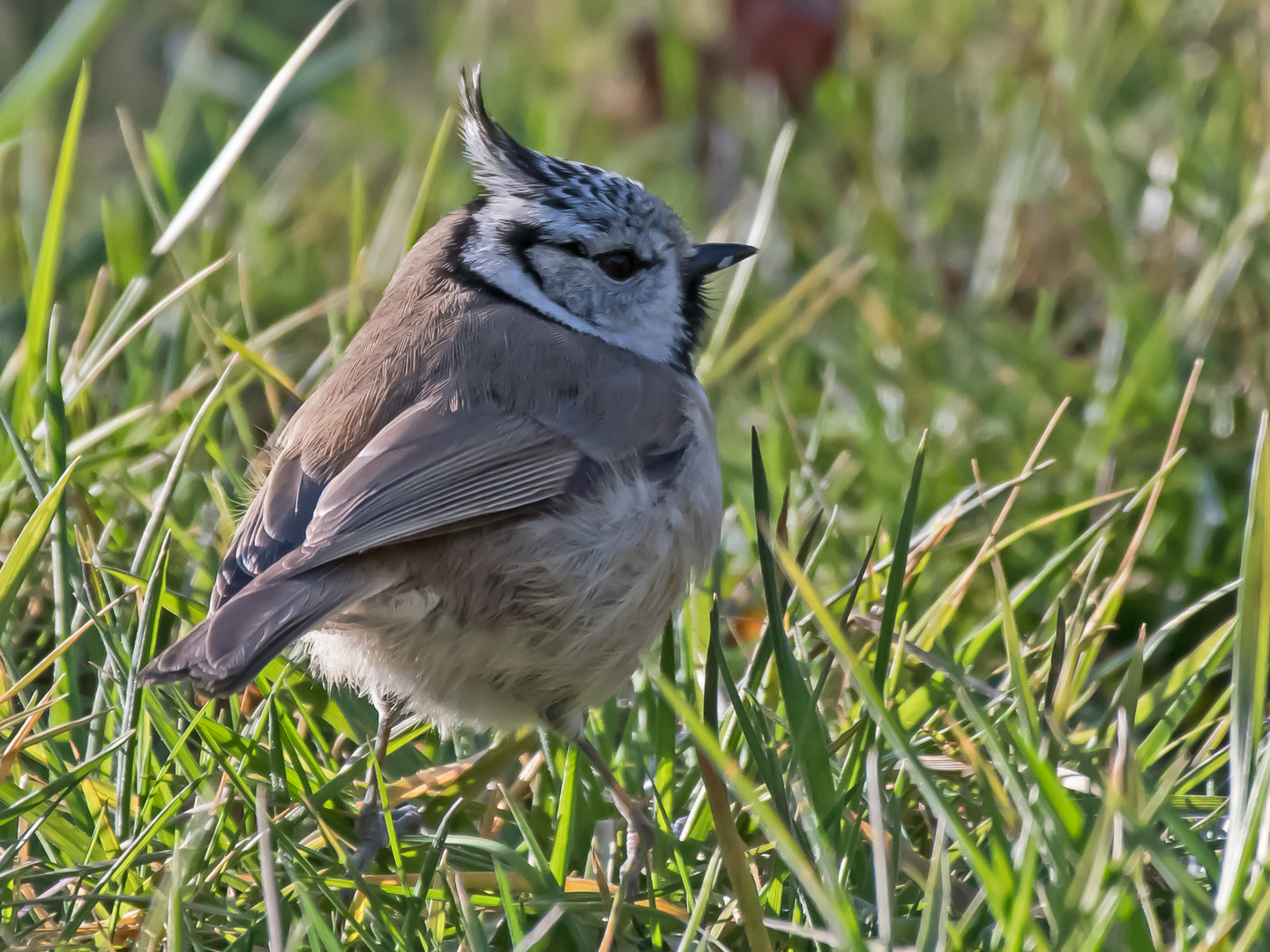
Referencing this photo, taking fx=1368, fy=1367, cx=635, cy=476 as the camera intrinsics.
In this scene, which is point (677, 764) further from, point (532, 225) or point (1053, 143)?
point (1053, 143)

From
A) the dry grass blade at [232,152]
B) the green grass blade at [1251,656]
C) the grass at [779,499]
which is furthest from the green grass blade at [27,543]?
the green grass blade at [1251,656]

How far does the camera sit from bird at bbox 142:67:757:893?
2.33 metres

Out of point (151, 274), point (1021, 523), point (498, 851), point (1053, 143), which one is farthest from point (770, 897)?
point (1053, 143)

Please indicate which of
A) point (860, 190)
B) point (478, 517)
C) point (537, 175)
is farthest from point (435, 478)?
point (860, 190)

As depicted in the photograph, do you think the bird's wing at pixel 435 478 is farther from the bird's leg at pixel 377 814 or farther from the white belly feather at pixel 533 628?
the bird's leg at pixel 377 814

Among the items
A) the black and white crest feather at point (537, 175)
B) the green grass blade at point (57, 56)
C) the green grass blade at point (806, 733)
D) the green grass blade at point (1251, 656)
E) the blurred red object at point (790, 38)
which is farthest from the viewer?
the blurred red object at point (790, 38)

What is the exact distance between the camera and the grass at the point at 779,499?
1.96 metres

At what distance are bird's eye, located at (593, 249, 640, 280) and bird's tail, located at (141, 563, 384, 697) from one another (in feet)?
3.60

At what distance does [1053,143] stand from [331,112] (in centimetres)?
309

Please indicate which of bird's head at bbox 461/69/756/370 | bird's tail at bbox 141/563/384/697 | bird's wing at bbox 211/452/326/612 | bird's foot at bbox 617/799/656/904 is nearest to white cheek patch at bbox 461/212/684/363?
bird's head at bbox 461/69/756/370

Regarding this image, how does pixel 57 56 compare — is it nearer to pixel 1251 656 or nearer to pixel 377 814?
pixel 377 814

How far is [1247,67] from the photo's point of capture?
433cm

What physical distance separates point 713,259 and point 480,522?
1086 millimetres

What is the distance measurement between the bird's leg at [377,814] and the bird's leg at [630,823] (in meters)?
0.33
